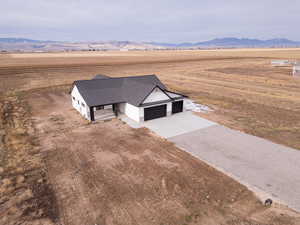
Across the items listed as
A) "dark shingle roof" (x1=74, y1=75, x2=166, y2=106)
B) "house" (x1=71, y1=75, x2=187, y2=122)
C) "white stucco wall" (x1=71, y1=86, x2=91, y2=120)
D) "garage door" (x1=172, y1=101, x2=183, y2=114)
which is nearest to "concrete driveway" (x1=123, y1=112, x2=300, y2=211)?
"house" (x1=71, y1=75, x2=187, y2=122)

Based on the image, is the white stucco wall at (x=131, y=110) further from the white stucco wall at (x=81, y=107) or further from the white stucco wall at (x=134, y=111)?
the white stucco wall at (x=81, y=107)

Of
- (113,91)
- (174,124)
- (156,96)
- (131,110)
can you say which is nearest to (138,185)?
(174,124)

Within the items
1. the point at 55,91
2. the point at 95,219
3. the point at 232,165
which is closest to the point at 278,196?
the point at 232,165

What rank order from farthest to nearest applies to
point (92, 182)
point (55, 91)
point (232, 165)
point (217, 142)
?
point (55, 91)
point (217, 142)
point (232, 165)
point (92, 182)

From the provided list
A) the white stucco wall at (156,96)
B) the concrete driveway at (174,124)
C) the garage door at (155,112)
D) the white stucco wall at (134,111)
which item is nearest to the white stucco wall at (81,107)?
the concrete driveway at (174,124)

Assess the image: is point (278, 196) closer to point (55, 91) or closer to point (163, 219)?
point (163, 219)

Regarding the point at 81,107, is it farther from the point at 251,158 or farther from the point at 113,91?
the point at 251,158
